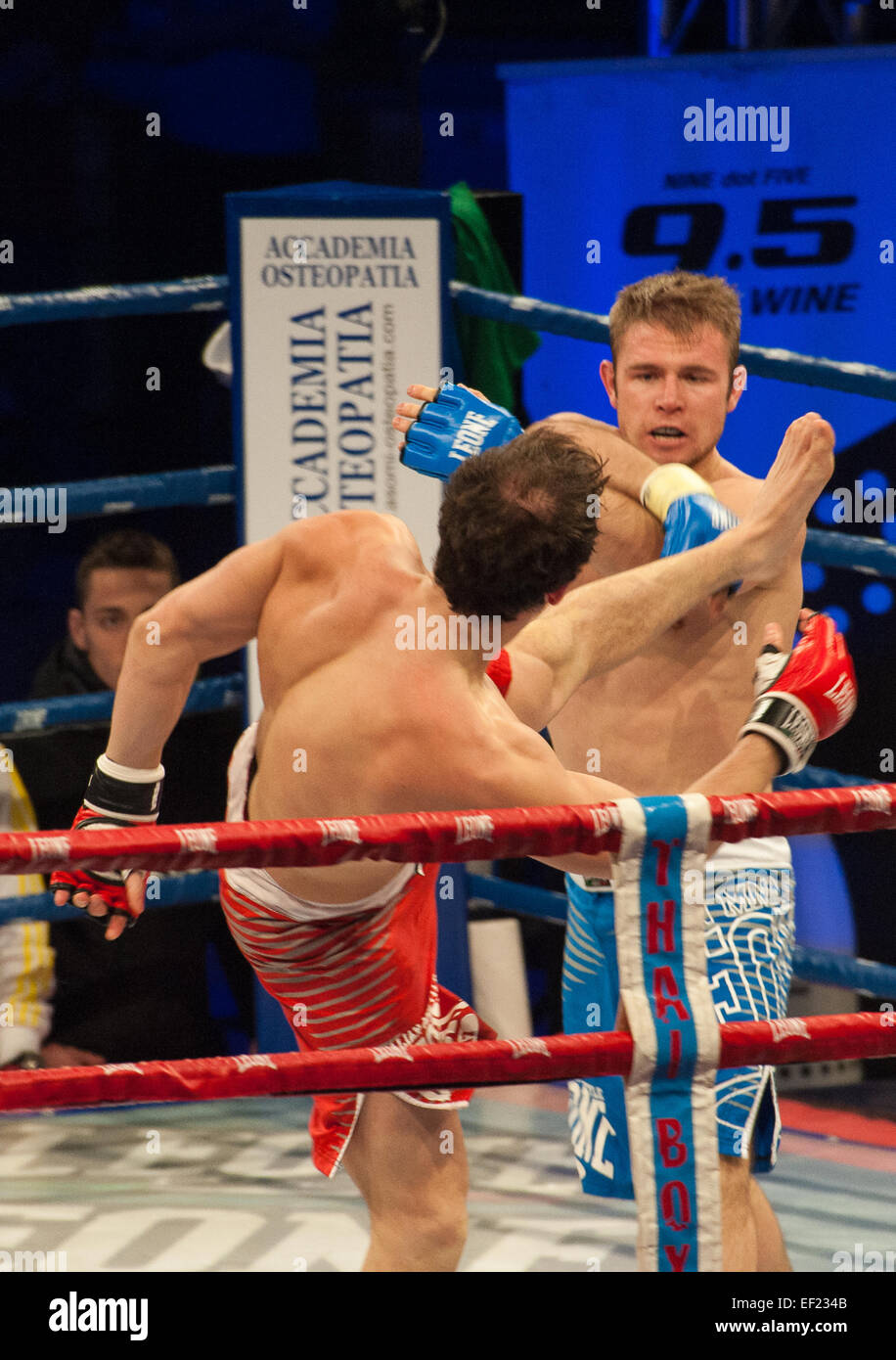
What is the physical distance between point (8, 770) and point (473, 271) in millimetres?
1304

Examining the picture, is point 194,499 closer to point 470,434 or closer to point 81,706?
point 81,706

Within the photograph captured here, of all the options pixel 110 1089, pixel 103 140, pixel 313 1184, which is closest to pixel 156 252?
pixel 103 140

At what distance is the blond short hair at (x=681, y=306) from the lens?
98.1 inches

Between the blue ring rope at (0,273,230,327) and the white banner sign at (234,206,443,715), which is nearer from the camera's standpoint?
the blue ring rope at (0,273,230,327)

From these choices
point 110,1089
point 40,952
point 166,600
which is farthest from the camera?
point 40,952

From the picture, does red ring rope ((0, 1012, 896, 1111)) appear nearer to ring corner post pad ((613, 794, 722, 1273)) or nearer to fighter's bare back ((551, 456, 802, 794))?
ring corner post pad ((613, 794, 722, 1273))

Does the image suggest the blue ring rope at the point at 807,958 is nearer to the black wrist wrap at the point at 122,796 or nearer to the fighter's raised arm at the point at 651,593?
the fighter's raised arm at the point at 651,593

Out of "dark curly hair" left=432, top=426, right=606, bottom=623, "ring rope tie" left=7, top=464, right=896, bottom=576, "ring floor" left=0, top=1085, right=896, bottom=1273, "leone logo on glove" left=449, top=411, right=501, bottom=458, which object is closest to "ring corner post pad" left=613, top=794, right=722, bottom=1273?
"dark curly hair" left=432, top=426, right=606, bottom=623

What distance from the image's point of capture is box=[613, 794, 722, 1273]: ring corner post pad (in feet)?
5.54

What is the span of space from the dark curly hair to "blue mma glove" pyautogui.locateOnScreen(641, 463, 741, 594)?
386 mm

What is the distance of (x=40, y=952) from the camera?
10.7ft

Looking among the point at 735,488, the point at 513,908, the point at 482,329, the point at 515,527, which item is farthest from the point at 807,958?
the point at 515,527
